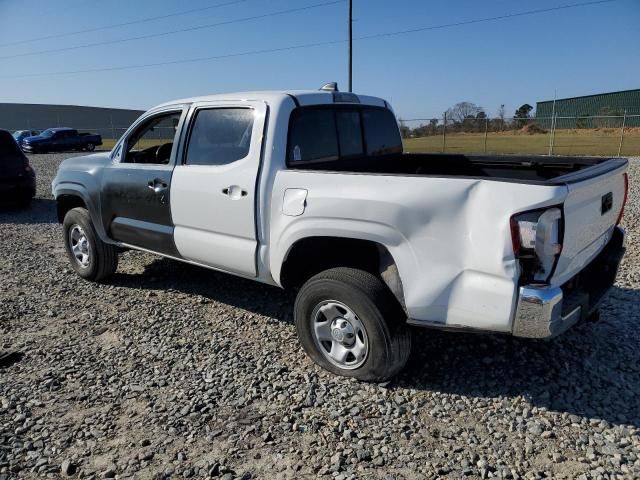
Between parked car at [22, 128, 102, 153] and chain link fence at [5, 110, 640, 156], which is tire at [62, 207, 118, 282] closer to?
chain link fence at [5, 110, 640, 156]

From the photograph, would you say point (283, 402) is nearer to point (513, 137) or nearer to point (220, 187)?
point (220, 187)

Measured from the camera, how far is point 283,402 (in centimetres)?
315

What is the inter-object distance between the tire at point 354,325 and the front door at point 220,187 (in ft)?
2.19

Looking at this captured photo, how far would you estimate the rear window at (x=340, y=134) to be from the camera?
12.2ft

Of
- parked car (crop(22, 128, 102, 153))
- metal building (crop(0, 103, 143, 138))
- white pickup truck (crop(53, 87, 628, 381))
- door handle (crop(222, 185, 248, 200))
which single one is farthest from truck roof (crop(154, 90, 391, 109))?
metal building (crop(0, 103, 143, 138))

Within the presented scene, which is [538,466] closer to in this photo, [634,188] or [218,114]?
[218,114]

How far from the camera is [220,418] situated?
3000 millimetres

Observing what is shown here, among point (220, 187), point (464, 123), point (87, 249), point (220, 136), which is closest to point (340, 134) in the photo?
point (220, 136)

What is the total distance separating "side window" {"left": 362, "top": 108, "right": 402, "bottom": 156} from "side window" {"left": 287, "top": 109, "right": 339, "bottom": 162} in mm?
492

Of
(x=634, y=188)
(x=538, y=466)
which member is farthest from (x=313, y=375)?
(x=634, y=188)

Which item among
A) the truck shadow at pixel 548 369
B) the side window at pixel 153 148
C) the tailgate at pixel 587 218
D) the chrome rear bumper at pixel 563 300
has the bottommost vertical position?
the truck shadow at pixel 548 369

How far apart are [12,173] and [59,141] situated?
22239 millimetres

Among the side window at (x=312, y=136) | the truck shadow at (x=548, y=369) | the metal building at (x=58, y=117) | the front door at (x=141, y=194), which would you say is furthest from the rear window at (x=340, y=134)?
the metal building at (x=58, y=117)

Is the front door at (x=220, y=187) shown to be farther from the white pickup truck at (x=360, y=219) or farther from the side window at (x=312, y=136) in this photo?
the side window at (x=312, y=136)
